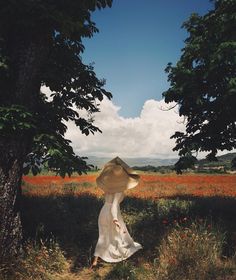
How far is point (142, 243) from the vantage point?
30.0 feet

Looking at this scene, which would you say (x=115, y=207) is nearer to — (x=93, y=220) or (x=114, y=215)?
(x=114, y=215)

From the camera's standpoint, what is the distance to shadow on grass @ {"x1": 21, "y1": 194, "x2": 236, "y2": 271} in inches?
355

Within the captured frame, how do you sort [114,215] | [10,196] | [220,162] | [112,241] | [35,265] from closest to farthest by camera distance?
[35,265], [10,196], [114,215], [112,241], [220,162]

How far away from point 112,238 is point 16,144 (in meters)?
3.07

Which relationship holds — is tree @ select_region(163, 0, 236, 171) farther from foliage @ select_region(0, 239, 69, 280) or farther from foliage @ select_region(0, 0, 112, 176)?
foliage @ select_region(0, 239, 69, 280)

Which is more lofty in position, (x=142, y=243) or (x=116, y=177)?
(x=116, y=177)

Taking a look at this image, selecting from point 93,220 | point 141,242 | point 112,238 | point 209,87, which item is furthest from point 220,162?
point 112,238

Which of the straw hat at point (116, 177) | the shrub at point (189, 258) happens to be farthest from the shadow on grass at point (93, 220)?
the straw hat at point (116, 177)

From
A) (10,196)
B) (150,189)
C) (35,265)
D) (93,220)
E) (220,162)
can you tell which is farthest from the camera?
(220,162)

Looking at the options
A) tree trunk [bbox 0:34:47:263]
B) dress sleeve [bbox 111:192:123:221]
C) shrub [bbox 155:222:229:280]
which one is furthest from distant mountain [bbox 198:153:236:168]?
tree trunk [bbox 0:34:47:263]

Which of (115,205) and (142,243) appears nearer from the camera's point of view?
(115,205)

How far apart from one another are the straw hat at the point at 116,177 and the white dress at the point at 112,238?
204 millimetres

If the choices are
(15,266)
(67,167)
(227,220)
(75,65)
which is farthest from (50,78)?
(227,220)

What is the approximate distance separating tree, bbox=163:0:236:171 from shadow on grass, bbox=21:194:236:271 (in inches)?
88.7
